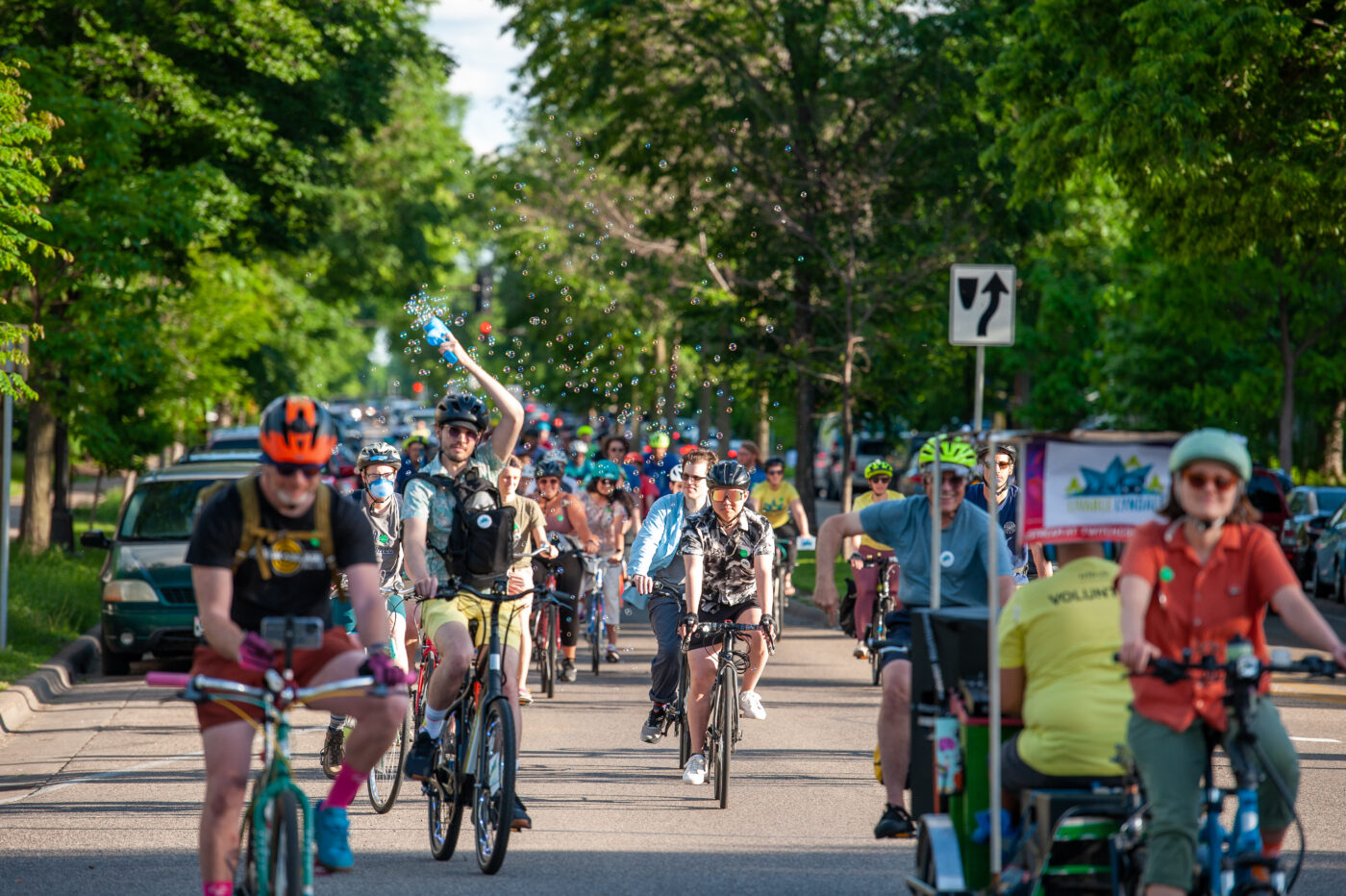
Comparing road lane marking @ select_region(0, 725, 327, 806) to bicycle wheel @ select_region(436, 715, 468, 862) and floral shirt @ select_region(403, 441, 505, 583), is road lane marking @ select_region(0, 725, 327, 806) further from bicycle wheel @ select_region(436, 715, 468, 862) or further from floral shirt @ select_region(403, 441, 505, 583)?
floral shirt @ select_region(403, 441, 505, 583)

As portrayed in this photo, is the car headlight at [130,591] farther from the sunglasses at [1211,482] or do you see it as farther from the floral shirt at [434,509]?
the sunglasses at [1211,482]

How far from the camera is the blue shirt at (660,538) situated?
10125 mm

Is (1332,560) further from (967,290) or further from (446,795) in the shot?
(446,795)

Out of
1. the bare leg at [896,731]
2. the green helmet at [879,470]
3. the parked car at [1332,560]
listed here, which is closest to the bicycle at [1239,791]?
the bare leg at [896,731]

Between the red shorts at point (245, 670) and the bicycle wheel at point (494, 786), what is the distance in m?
1.49

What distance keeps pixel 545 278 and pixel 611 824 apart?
112 ft

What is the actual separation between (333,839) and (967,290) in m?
5.34

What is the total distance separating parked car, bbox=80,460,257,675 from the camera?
1456cm

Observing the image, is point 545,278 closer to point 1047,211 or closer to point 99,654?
point 1047,211

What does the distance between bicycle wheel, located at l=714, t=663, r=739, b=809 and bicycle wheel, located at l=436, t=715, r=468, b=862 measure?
1.63 m

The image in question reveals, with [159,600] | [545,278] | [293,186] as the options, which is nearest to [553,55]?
[293,186]

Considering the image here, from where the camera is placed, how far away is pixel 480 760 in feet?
24.5

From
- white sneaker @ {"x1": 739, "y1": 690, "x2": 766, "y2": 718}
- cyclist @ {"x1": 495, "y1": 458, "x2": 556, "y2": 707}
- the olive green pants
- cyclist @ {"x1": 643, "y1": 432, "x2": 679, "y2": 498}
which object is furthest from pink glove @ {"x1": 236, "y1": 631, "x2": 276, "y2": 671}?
cyclist @ {"x1": 643, "y1": 432, "x2": 679, "y2": 498}

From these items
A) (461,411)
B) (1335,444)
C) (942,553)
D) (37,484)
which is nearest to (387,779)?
(461,411)
